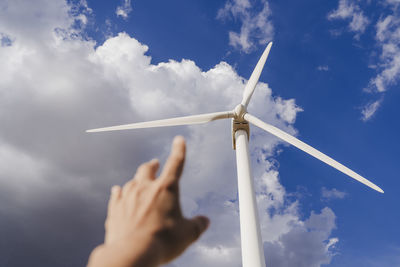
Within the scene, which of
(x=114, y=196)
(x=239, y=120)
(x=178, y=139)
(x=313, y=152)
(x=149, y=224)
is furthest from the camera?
(x=239, y=120)

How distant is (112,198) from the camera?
4547 millimetres

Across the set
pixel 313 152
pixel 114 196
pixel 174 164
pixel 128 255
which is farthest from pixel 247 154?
pixel 128 255

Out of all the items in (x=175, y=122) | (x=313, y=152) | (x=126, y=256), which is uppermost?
(x=175, y=122)

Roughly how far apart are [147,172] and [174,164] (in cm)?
68

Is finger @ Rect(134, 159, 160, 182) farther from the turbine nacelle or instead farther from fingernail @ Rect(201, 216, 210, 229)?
the turbine nacelle

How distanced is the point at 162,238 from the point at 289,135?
37762 mm

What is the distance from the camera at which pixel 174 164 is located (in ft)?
12.9

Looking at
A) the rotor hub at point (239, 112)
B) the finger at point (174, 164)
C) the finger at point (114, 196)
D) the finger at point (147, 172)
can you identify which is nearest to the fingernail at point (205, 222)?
the finger at point (174, 164)

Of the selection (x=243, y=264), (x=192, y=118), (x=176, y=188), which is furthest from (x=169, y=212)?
(x=192, y=118)

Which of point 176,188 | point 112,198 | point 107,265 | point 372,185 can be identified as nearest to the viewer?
point 107,265

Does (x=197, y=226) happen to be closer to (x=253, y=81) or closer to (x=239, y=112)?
(x=239, y=112)

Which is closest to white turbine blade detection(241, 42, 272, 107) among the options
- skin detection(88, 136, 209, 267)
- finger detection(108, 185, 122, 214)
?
finger detection(108, 185, 122, 214)

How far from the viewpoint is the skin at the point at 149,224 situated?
3312 millimetres

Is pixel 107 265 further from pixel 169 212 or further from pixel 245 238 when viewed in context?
pixel 245 238
